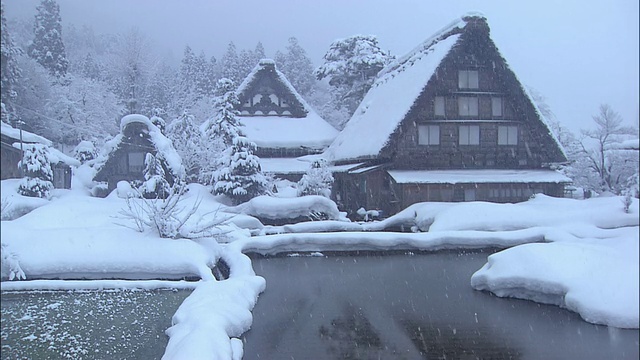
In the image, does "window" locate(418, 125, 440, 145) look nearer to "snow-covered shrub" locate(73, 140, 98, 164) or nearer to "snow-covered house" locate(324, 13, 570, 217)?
"snow-covered house" locate(324, 13, 570, 217)

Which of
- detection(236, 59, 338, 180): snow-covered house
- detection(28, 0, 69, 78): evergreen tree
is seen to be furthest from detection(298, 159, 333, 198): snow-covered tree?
detection(28, 0, 69, 78): evergreen tree

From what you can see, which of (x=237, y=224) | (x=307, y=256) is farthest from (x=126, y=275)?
(x=237, y=224)

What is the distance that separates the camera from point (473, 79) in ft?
12.0

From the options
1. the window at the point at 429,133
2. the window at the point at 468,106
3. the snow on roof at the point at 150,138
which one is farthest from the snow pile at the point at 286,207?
the snow on roof at the point at 150,138

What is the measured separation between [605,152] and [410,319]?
2681 mm

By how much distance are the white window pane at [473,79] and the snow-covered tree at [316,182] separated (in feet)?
23.2

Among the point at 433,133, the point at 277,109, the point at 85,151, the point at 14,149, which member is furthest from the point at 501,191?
the point at 433,133

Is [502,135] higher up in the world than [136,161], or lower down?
higher up

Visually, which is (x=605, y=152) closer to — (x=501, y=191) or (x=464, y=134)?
(x=501, y=191)

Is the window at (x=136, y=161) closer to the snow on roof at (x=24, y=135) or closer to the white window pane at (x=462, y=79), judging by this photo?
the snow on roof at (x=24, y=135)

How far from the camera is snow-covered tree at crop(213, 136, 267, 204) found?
9.87 metres

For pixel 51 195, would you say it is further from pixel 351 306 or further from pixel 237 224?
pixel 237 224

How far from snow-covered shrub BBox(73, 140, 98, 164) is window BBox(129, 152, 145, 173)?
0.56 ft

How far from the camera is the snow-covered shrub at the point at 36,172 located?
146 cm
